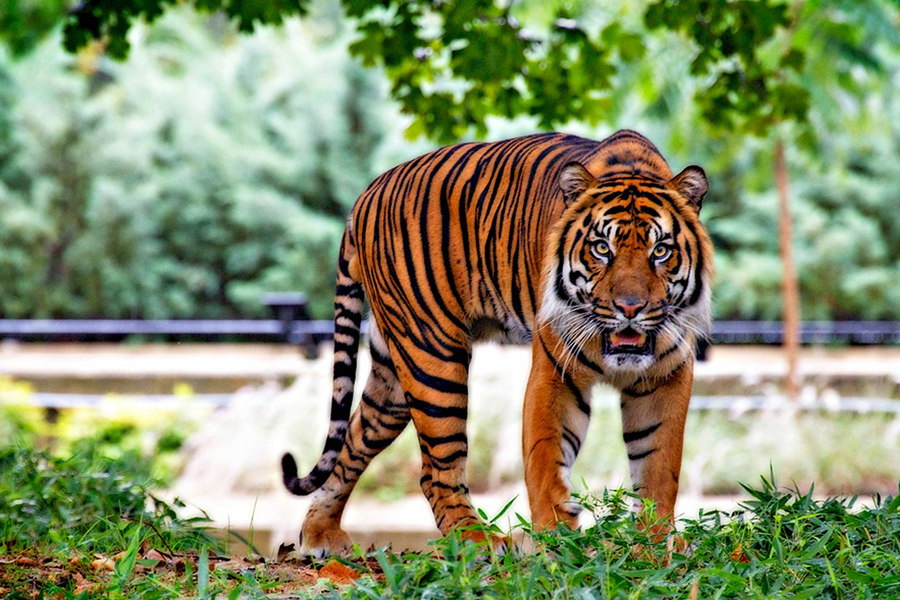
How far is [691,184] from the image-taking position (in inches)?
133

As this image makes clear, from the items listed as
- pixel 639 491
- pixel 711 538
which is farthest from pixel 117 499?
pixel 711 538

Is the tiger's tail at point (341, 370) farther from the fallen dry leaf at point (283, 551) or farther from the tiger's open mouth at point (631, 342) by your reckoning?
the tiger's open mouth at point (631, 342)

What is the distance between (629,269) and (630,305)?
139mm

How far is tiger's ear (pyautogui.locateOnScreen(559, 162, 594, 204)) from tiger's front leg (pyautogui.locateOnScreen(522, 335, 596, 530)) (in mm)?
495

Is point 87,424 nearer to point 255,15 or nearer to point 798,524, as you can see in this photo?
point 255,15

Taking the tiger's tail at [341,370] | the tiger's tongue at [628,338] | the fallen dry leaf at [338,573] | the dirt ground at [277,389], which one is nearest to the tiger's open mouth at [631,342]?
the tiger's tongue at [628,338]

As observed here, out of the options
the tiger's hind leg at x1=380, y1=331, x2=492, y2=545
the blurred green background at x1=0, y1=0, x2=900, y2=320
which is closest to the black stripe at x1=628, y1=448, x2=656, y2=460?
the tiger's hind leg at x1=380, y1=331, x2=492, y2=545

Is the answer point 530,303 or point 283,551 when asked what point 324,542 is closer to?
point 283,551

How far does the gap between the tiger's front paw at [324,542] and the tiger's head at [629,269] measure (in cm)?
131

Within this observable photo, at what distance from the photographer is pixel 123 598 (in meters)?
2.66

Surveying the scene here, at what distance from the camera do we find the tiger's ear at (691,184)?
11.0 ft

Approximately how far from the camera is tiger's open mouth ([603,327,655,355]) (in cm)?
320

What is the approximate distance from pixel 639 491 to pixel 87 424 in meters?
7.08

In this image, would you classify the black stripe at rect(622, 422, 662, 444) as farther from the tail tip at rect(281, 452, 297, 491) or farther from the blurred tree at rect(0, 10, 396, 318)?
the blurred tree at rect(0, 10, 396, 318)
